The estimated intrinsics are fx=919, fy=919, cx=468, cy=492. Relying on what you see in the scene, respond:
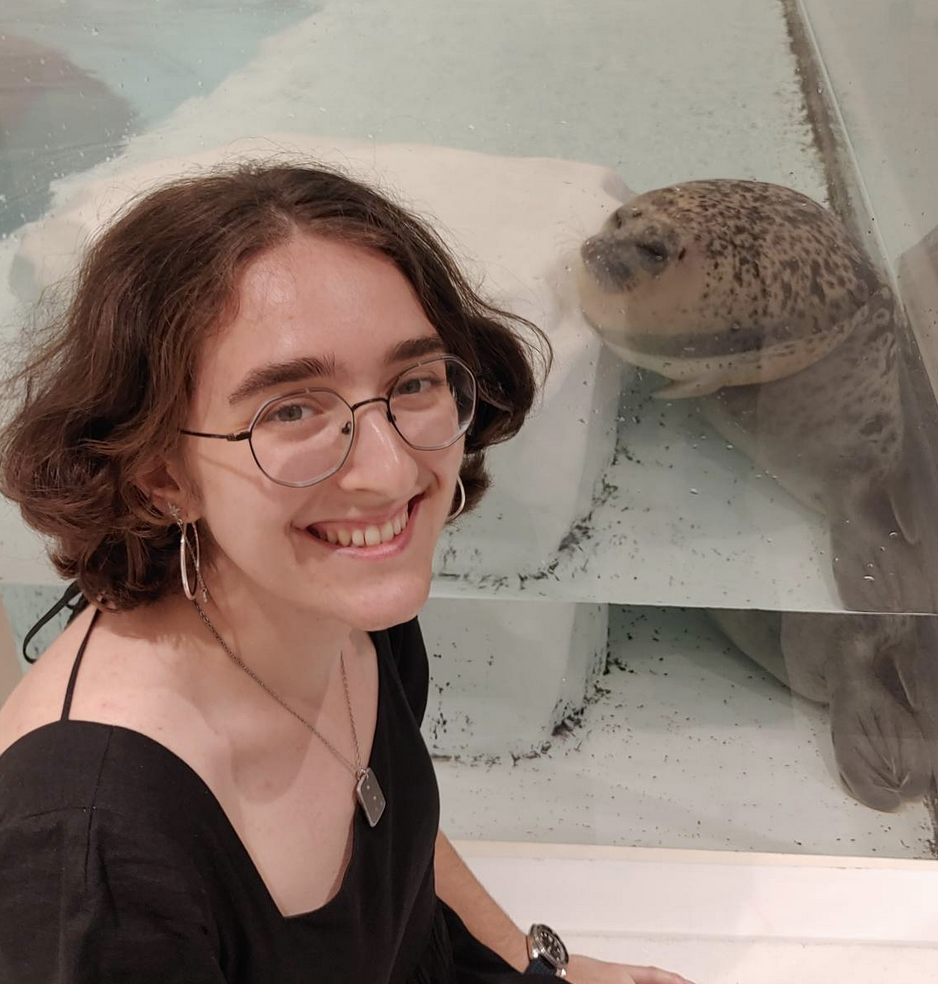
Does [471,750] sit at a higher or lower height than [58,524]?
lower

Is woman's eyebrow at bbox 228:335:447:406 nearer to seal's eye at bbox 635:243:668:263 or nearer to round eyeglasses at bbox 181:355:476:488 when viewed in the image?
round eyeglasses at bbox 181:355:476:488

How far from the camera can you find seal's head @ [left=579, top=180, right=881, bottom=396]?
1199 mm

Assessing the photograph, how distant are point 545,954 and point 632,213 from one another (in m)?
0.91

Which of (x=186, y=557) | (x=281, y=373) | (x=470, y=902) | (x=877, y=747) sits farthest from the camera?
(x=877, y=747)

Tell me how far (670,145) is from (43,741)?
1057 mm

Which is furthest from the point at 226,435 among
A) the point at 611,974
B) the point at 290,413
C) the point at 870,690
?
the point at 870,690

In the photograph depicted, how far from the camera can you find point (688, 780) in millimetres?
1503

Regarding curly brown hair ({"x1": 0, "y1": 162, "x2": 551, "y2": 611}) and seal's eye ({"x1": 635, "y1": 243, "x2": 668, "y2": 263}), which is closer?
curly brown hair ({"x1": 0, "y1": 162, "x2": 551, "y2": 611})

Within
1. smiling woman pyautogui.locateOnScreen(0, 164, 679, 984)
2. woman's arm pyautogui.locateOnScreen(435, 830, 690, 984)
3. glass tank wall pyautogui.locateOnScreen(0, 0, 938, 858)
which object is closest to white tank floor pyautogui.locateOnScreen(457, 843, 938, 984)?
woman's arm pyautogui.locateOnScreen(435, 830, 690, 984)

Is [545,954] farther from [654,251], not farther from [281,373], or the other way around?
[654,251]

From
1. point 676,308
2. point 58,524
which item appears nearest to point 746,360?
point 676,308

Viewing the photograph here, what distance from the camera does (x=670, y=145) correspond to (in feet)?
4.05

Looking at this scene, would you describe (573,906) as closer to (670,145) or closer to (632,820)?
(632,820)

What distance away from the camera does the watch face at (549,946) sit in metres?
1.00
